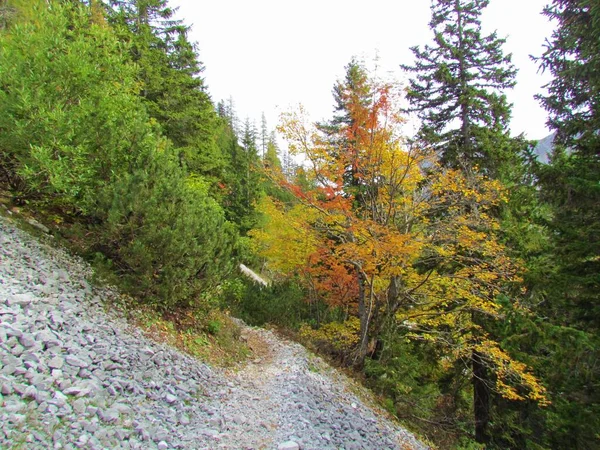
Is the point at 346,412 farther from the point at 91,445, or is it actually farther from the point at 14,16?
the point at 14,16

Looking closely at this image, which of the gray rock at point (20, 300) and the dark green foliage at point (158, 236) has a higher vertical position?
the dark green foliage at point (158, 236)

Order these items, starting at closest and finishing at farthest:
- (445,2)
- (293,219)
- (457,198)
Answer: (457,198)
(293,219)
(445,2)

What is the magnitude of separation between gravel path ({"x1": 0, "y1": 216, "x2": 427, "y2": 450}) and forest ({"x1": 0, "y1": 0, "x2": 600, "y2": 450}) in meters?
1.00

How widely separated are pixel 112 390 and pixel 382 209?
8582mm

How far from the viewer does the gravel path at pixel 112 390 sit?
328 centimetres

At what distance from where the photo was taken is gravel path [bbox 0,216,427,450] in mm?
3275

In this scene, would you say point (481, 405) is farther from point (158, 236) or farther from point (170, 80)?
point (170, 80)

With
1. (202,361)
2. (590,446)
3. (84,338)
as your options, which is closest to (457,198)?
(590,446)

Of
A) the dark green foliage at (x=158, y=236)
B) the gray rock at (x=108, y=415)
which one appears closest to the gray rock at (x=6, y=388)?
the gray rock at (x=108, y=415)

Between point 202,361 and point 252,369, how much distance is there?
4.92ft

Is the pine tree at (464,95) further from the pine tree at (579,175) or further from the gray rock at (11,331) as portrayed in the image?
the gray rock at (11,331)

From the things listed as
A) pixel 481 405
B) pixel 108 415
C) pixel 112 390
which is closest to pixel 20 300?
pixel 112 390

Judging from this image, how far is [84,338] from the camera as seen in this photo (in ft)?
14.8

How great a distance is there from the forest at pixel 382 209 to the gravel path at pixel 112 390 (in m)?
1.00
